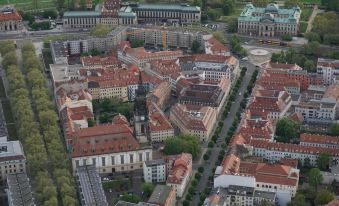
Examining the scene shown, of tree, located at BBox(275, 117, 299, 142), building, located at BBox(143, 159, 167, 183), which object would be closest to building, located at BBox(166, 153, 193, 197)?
building, located at BBox(143, 159, 167, 183)

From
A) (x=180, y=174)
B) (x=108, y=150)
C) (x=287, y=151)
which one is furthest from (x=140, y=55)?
(x=180, y=174)

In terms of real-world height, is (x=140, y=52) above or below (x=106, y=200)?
above

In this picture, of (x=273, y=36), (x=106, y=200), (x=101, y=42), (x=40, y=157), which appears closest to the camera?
(x=106, y=200)

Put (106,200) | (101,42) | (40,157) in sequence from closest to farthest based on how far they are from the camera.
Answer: (106,200), (40,157), (101,42)

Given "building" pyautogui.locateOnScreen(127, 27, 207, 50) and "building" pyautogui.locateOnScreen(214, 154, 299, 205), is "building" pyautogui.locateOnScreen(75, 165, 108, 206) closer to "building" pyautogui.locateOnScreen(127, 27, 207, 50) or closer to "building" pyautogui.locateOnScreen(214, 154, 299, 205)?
"building" pyautogui.locateOnScreen(214, 154, 299, 205)

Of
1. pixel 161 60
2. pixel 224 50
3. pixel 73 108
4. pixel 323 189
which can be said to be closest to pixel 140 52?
pixel 161 60

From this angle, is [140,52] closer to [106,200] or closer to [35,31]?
[35,31]

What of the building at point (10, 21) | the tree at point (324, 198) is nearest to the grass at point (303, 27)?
the building at point (10, 21)

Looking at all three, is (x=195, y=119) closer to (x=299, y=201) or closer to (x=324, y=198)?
(x=299, y=201)
